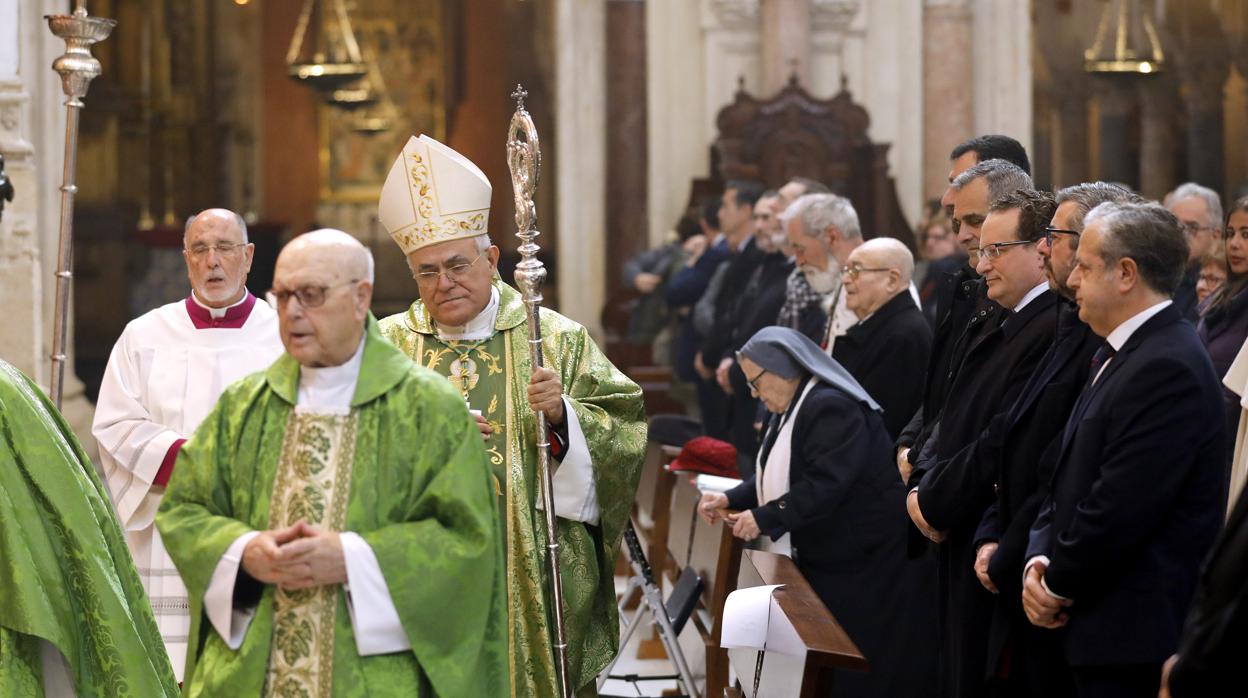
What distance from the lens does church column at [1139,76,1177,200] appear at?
1598 centimetres

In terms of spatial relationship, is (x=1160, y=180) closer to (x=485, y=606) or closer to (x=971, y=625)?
(x=971, y=625)

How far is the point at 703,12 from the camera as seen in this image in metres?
12.6

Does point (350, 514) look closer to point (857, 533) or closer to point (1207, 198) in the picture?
point (857, 533)

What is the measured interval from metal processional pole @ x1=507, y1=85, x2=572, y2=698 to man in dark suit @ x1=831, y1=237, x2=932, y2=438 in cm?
196

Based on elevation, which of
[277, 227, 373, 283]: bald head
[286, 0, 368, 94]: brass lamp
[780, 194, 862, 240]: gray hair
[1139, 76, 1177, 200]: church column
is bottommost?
[277, 227, 373, 283]: bald head

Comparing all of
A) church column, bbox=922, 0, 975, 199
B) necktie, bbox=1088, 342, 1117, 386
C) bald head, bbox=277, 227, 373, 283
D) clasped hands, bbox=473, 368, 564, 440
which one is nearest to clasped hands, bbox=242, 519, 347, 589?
bald head, bbox=277, 227, 373, 283

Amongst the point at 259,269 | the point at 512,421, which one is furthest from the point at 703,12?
the point at 512,421

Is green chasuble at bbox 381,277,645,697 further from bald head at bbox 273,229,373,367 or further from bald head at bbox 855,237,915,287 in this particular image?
bald head at bbox 855,237,915,287

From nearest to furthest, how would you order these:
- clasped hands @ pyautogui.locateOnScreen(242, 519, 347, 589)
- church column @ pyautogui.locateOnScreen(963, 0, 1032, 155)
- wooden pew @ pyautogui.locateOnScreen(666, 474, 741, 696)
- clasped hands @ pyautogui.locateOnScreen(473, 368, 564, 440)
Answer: clasped hands @ pyautogui.locateOnScreen(242, 519, 347, 589) → clasped hands @ pyautogui.locateOnScreen(473, 368, 564, 440) → wooden pew @ pyautogui.locateOnScreen(666, 474, 741, 696) → church column @ pyautogui.locateOnScreen(963, 0, 1032, 155)

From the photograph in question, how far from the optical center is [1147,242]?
12.6ft

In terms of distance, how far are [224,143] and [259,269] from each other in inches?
233

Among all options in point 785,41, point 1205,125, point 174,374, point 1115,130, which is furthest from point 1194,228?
point 1115,130

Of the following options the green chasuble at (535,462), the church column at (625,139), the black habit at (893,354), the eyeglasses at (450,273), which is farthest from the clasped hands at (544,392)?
the church column at (625,139)

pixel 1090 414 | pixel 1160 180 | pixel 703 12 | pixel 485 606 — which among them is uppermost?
pixel 703 12
